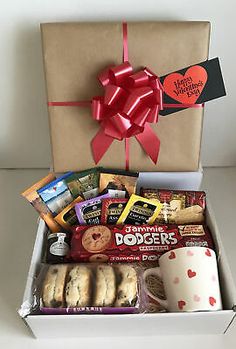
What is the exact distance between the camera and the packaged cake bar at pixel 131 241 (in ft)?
3.12

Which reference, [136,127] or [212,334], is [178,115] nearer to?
[136,127]

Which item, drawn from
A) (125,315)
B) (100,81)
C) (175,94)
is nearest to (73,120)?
(100,81)

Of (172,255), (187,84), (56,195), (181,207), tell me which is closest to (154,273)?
(172,255)

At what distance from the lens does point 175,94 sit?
0.98 meters

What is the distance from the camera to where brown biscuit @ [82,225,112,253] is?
3.15 feet

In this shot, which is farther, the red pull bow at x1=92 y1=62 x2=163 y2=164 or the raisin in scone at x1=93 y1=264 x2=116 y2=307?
the red pull bow at x1=92 y1=62 x2=163 y2=164

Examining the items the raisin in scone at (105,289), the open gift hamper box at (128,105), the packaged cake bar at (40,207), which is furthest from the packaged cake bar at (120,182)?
the raisin in scone at (105,289)

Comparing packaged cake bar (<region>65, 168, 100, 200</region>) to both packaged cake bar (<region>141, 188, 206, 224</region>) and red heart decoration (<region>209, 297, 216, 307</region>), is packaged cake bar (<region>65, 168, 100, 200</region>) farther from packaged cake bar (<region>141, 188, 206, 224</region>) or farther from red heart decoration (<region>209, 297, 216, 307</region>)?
red heart decoration (<region>209, 297, 216, 307</region>)

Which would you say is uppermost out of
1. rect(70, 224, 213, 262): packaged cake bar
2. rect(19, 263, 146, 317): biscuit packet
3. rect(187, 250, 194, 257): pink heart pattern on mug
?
rect(70, 224, 213, 262): packaged cake bar

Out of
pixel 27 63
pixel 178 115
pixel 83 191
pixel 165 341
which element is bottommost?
pixel 165 341

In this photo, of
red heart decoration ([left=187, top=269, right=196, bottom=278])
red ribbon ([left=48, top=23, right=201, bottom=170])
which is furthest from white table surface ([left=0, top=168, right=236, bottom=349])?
red ribbon ([left=48, top=23, right=201, bottom=170])

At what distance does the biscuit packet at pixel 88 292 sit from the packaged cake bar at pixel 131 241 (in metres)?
0.06

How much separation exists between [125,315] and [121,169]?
37 cm

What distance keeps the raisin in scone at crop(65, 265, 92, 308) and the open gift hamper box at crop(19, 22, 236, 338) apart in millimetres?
23
